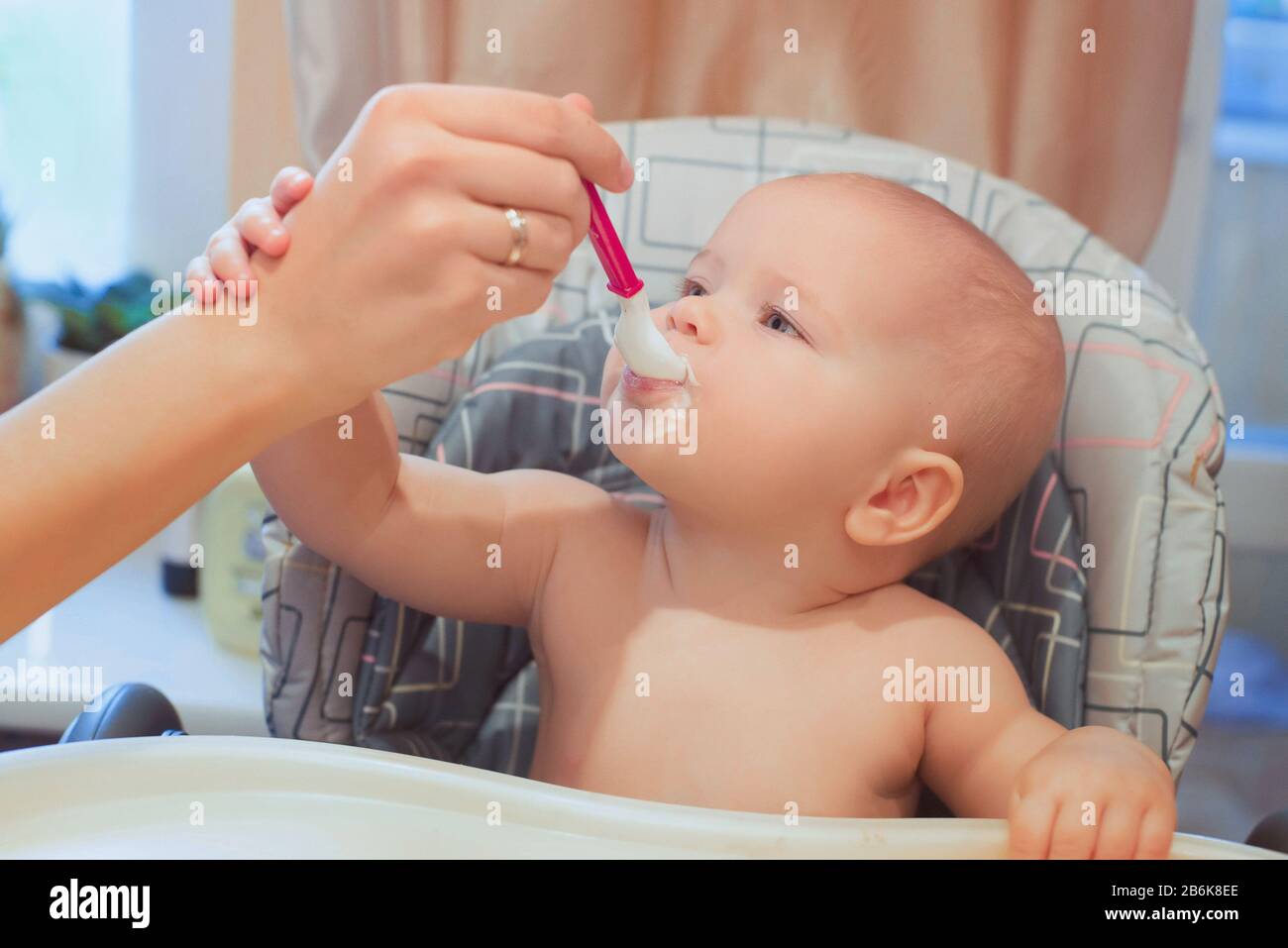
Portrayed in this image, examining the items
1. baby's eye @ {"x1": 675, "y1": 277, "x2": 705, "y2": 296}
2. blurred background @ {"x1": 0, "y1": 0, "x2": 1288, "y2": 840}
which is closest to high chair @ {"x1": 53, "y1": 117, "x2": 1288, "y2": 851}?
baby's eye @ {"x1": 675, "y1": 277, "x2": 705, "y2": 296}

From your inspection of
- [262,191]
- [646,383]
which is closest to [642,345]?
[646,383]

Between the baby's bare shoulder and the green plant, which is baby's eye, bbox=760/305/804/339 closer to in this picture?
the baby's bare shoulder

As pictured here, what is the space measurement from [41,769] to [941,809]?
69 cm

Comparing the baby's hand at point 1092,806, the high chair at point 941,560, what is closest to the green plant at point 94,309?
the high chair at point 941,560

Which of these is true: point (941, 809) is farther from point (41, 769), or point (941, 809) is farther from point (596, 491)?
point (41, 769)

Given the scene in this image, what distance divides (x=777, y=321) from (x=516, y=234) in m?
0.28

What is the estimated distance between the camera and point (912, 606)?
959mm

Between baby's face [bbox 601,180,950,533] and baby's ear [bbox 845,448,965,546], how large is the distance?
0.01 metres

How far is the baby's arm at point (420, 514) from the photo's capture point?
0.87 m

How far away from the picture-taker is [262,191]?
150 centimetres
